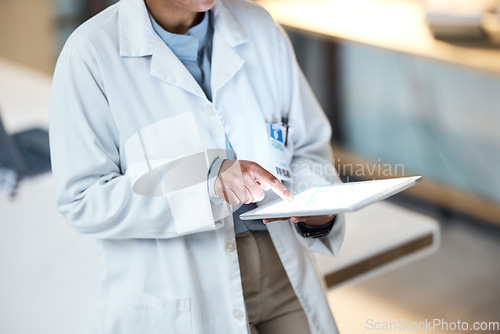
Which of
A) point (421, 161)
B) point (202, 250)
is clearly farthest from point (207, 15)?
point (421, 161)

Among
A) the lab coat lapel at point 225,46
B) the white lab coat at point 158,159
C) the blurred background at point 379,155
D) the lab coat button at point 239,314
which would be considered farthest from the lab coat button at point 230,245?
the blurred background at point 379,155

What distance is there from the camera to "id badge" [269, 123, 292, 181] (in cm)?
145

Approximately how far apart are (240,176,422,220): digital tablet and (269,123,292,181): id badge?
13 centimetres

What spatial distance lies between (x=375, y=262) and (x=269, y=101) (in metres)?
0.84

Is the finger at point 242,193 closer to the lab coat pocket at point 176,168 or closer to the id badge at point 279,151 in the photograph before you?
the lab coat pocket at point 176,168

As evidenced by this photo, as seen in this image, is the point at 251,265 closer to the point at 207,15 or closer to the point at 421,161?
the point at 207,15

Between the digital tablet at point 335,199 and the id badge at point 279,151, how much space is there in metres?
0.13

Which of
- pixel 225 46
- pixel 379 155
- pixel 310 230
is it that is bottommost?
pixel 379 155

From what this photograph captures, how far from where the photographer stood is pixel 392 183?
3.93ft

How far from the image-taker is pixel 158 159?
135cm

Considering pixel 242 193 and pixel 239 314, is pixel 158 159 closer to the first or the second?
pixel 242 193

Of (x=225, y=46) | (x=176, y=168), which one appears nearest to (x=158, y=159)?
(x=176, y=168)

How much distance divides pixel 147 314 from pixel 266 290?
26 cm

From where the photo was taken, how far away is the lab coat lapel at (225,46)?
4.66 ft
